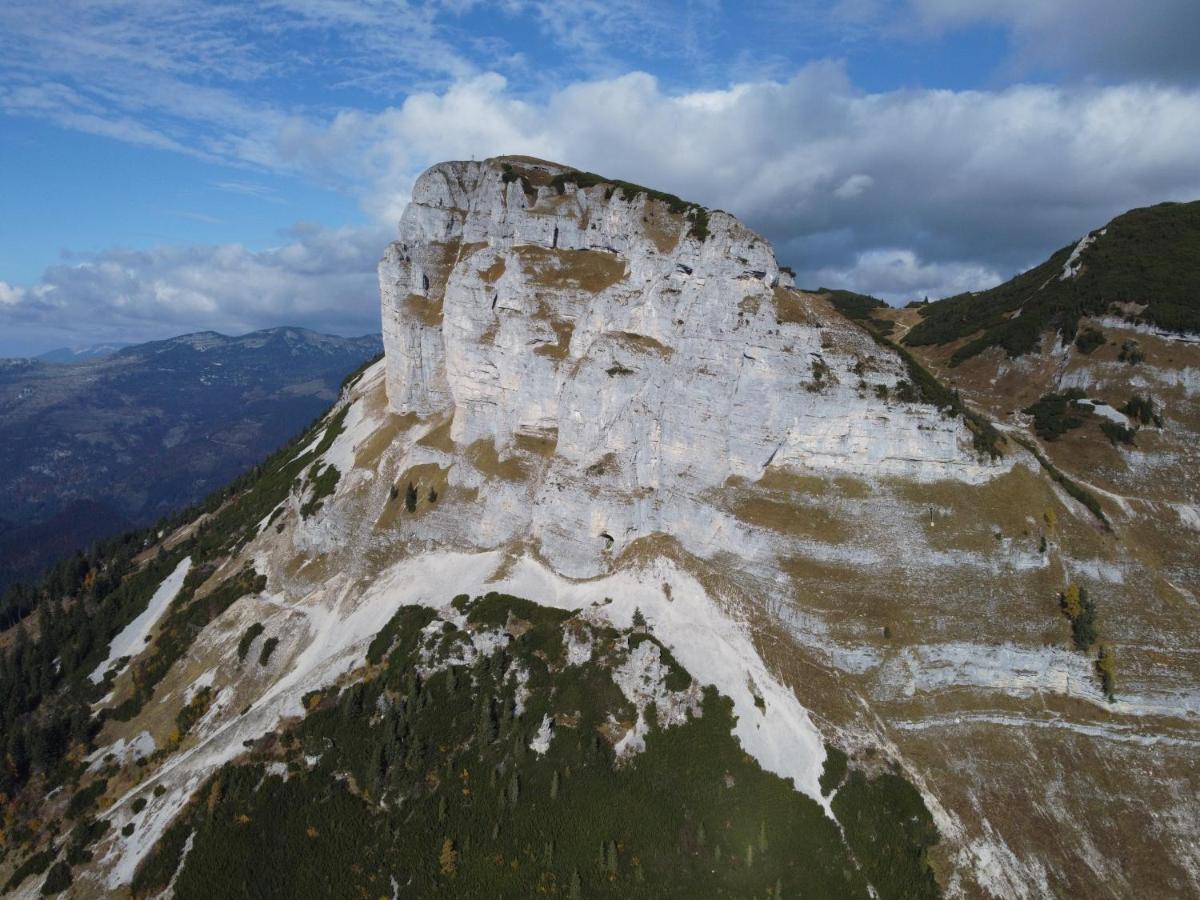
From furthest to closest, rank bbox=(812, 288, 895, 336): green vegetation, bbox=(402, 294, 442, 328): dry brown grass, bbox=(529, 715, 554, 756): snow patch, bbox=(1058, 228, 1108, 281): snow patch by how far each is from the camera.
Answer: bbox=(812, 288, 895, 336): green vegetation < bbox=(1058, 228, 1108, 281): snow patch < bbox=(402, 294, 442, 328): dry brown grass < bbox=(529, 715, 554, 756): snow patch

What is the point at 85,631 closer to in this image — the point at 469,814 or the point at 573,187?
the point at 469,814

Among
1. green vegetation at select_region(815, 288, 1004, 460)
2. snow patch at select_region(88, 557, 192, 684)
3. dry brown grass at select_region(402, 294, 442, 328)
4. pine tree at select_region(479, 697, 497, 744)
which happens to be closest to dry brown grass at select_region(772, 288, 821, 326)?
green vegetation at select_region(815, 288, 1004, 460)

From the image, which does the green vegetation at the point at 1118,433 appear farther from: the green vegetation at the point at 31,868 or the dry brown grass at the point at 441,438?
the green vegetation at the point at 31,868

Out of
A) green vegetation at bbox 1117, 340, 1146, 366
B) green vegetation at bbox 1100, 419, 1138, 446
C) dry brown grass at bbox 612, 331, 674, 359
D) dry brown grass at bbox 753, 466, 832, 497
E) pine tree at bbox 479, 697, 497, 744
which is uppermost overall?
green vegetation at bbox 1117, 340, 1146, 366

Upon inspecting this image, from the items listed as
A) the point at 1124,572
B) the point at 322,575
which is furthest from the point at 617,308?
the point at 1124,572

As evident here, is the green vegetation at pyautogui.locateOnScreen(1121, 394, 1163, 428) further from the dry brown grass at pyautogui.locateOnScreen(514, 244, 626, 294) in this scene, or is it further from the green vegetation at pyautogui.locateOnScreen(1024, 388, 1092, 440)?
the dry brown grass at pyautogui.locateOnScreen(514, 244, 626, 294)

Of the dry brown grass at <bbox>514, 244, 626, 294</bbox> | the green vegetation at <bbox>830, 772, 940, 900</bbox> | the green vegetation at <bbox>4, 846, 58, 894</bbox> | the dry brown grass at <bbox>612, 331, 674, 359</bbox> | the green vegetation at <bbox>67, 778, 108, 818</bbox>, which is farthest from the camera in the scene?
the dry brown grass at <bbox>514, 244, 626, 294</bbox>

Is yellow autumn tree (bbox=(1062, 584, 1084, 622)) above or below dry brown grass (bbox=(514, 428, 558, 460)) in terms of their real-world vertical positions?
below
